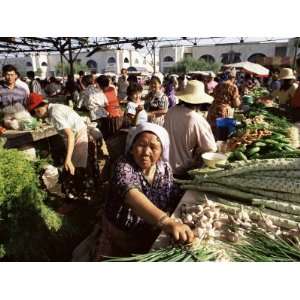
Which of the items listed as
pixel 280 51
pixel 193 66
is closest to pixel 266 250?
pixel 280 51

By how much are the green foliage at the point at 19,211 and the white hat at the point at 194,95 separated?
56.5 inches

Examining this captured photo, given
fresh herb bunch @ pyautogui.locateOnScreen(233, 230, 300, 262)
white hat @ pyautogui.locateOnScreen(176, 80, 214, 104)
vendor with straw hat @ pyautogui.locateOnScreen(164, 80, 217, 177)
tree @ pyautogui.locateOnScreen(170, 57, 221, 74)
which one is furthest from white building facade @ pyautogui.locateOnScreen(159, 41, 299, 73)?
fresh herb bunch @ pyautogui.locateOnScreen(233, 230, 300, 262)

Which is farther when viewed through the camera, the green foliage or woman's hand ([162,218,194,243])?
the green foliage

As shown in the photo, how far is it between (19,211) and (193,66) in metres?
44.9

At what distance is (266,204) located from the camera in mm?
1478

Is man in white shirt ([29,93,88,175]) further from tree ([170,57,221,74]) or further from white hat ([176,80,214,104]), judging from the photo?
tree ([170,57,221,74])

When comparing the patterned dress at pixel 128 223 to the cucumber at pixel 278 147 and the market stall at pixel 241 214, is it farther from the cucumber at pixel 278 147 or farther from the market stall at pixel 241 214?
the cucumber at pixel 278 147

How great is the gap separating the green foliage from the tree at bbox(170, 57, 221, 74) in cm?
4261

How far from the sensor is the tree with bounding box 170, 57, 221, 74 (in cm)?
4278

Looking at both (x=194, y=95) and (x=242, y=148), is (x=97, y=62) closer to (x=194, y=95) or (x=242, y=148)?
(x=194, y=95)

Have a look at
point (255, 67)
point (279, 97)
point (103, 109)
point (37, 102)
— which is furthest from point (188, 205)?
point (255, 67)

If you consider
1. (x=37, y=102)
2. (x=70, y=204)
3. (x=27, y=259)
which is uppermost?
(x=37, y=102)
